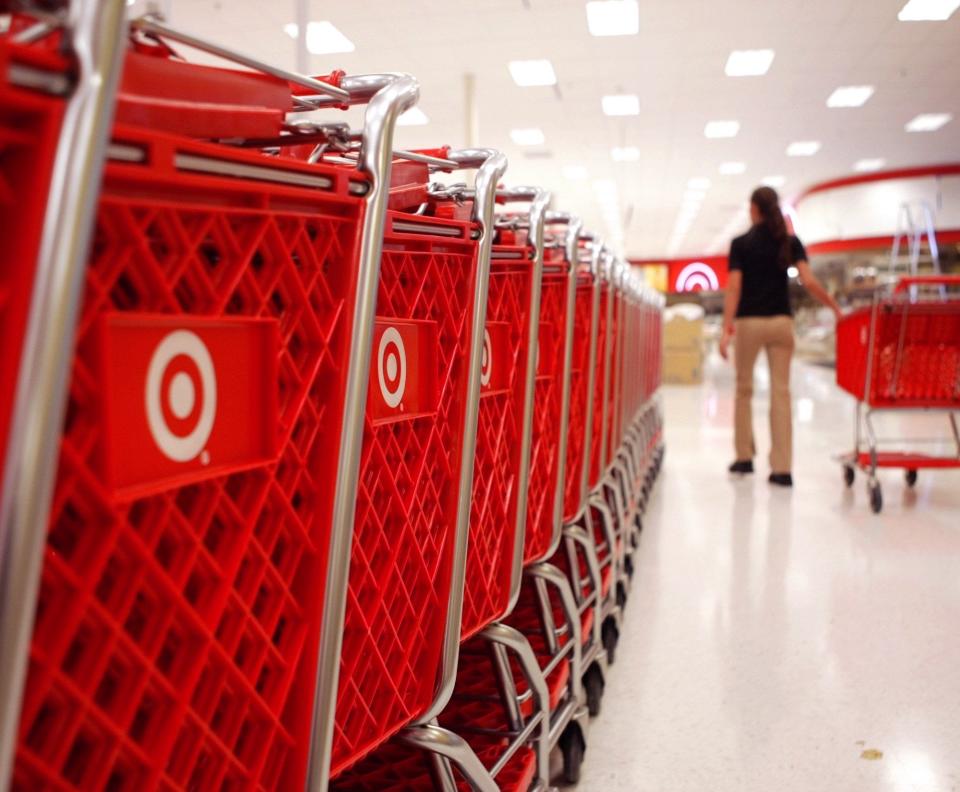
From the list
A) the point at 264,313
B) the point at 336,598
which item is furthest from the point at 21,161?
the point at 336,598

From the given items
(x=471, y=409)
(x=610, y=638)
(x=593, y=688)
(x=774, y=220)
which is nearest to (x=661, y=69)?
(x=774, y=220)

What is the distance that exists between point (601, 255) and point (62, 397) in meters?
1.92

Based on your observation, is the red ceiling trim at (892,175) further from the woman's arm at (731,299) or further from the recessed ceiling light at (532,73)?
the woman's arm at (731,299)

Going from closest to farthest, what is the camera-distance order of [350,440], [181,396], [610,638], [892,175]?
[181,396], [350,440], [610,638], [892,175]

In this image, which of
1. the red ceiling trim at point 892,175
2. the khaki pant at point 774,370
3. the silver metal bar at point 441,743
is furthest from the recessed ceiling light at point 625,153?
the silver metal bar at point 441,743

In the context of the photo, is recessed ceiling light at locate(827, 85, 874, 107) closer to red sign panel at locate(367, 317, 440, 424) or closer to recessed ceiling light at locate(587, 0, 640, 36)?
recessed ceiling light at locate(587, 0, 640, 36)

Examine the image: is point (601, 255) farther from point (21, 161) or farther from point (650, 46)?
point (650, 46)

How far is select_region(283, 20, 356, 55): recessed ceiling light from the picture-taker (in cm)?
869

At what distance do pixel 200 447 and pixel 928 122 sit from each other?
575 inches

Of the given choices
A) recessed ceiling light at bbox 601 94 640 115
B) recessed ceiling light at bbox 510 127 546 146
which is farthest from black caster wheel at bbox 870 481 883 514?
recessed ceiling light at bbox 510 127 546 146

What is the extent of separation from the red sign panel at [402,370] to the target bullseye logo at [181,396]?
0.31 m

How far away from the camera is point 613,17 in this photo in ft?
27.8

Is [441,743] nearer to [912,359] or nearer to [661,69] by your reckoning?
[912,359]

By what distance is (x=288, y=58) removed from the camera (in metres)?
10.2
